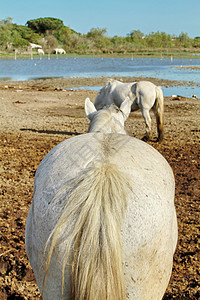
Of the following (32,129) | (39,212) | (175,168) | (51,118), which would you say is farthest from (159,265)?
(51,118)

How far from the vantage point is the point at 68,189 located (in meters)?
1.49

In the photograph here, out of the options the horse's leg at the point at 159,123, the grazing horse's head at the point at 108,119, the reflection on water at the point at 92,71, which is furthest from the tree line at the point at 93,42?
the grazing horse's head at the point at 108,119

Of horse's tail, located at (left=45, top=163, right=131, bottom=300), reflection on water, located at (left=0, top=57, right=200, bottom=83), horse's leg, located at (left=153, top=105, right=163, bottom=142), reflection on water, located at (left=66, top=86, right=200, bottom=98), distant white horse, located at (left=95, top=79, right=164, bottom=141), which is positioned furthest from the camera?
reflection on water, located at (left=0, top=57, right=200, bottom=83)

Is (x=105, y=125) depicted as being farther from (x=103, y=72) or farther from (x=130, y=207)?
(x=103, y=72)

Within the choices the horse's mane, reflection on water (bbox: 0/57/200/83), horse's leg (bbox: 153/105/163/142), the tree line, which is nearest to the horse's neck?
the horse's mane

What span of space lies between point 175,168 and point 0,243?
11.2 feet

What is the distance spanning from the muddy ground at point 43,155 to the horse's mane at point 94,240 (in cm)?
135

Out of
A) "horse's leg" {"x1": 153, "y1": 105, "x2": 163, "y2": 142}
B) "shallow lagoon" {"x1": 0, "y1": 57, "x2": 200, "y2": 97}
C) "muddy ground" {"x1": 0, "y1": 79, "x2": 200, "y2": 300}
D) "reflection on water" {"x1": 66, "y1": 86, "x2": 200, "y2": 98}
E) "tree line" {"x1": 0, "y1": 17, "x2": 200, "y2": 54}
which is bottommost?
"muddy ground" {"x1": 0, "y1": 79, "x2": 200, "y2": 300}

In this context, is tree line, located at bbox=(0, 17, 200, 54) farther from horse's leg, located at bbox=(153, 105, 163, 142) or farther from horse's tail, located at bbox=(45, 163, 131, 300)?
horse's tail, located at bbox=(45, 163, 131, 300)

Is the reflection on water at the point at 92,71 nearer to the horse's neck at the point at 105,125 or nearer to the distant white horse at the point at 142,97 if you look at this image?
the distant white horse at the point at 142,97

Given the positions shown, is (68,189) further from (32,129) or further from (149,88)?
(32,129)

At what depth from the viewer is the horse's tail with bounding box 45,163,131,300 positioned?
1.32 metres

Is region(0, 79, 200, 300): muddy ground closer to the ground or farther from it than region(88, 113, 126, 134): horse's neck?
closer to the ground

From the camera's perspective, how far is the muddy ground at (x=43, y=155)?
269 centimetres
